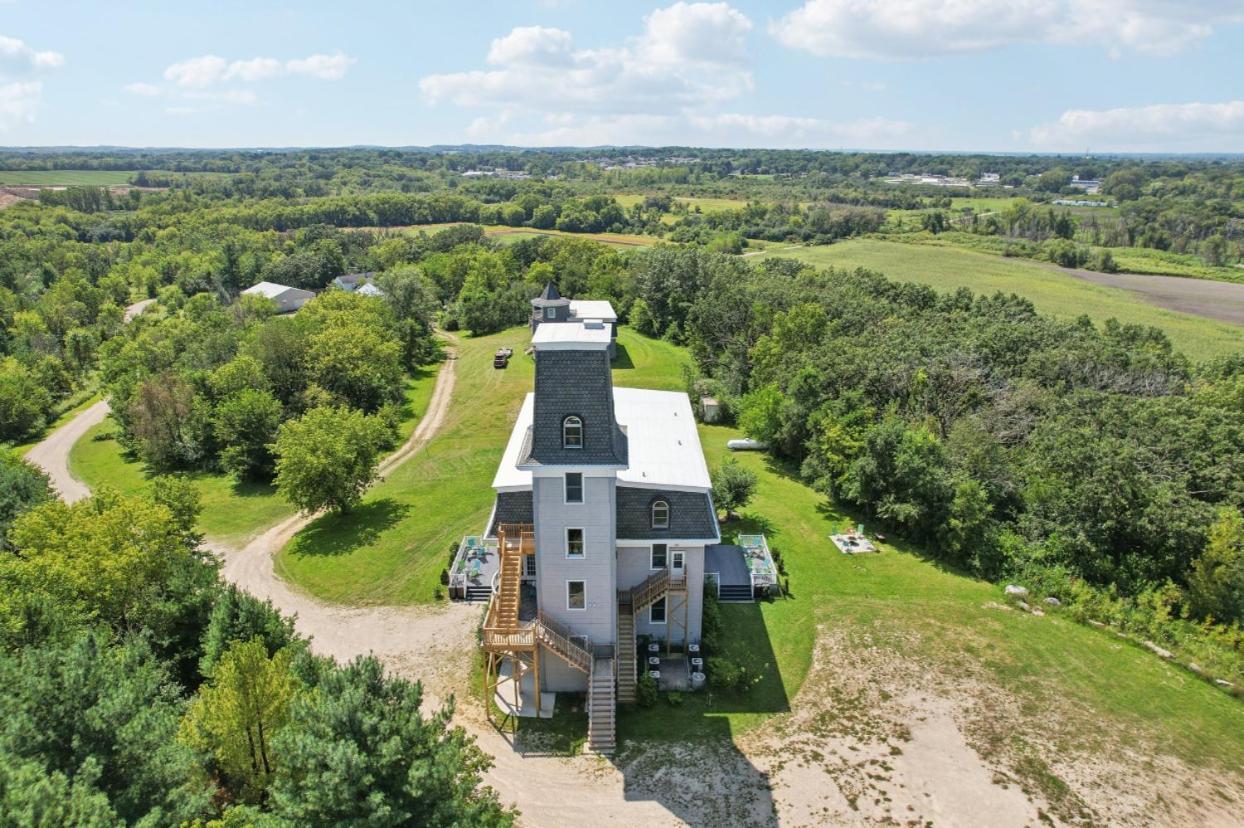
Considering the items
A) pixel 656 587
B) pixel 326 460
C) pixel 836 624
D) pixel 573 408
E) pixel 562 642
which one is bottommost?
pixel 836 624

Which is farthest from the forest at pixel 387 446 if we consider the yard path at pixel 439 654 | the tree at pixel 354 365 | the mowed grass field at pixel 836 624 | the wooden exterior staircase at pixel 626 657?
the wooden exterior staircase at pixel 626 657

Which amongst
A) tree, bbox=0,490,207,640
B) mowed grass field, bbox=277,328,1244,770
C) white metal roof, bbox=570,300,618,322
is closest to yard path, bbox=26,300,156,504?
tree, bbox=0,490,207,640

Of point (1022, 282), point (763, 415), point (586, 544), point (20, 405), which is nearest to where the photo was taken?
point (586, 544)

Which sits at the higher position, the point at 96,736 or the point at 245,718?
the point at 96,736

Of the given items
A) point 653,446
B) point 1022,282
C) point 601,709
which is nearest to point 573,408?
point 653,446

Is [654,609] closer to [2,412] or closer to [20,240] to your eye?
[2,412]

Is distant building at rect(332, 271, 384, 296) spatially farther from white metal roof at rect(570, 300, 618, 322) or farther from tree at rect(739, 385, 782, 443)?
tree at rect(739, 385, 782, 443)

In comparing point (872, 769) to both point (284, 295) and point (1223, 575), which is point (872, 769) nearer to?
point (1223, 575)
